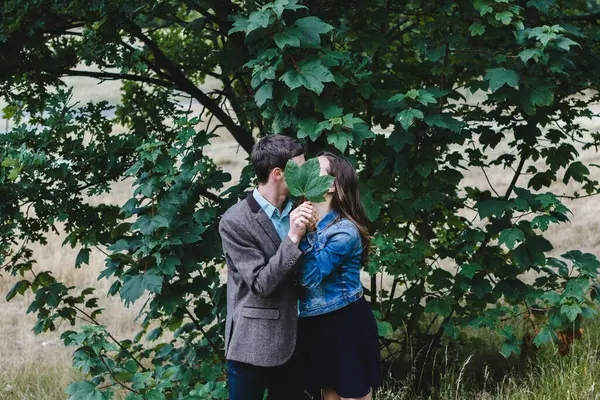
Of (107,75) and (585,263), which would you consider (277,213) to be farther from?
(107,75)

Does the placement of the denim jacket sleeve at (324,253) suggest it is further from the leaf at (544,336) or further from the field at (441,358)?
the leaf at (544,336)

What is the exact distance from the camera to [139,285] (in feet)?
10.6

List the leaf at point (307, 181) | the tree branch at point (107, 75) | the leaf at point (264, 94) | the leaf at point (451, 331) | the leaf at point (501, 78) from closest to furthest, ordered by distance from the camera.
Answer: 1. the leaf at point (307, 181)
2. the leaf at point (264, 94)
3. the leaf at point (501, 78)
4. the leaf at point (451, 331)
5. the tree branch at point (107, 75)

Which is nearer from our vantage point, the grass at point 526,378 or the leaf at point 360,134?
the leaf at point 360,134

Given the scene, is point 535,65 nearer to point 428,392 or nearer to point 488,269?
point 488,269

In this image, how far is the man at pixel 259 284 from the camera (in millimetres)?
2852

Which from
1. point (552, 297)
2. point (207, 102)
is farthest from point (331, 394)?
point (207, 102)

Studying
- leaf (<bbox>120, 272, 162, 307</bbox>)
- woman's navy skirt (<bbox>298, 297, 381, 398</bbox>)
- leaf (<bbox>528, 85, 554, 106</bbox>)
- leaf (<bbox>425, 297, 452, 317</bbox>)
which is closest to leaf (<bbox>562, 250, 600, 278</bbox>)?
leaf (<bbox>425, 297, 452, 317</bbox>)

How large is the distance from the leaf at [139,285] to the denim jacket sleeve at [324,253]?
2.53 ft

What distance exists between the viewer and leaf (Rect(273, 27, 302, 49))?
3.03 meters

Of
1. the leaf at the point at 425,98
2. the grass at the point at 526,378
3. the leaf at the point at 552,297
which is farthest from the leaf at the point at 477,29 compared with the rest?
the grass at the point at 526,378

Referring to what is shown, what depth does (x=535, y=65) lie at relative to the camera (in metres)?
3.57

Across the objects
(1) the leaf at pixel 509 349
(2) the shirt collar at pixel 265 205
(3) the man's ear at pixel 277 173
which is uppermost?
(3) the man's ear at pixel 277 173

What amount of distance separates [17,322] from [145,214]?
5.52 m
